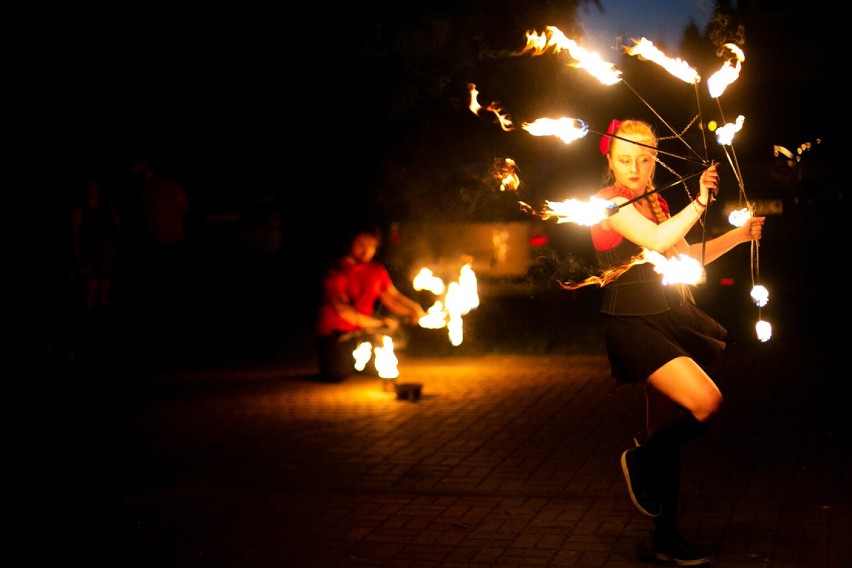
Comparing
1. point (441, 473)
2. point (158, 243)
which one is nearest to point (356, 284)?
point (441, 473)

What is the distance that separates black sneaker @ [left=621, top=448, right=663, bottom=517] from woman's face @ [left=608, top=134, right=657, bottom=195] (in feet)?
4.09

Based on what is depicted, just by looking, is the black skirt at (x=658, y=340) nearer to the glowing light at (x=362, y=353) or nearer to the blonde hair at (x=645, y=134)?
the blonde hair at (x=645, y=134)

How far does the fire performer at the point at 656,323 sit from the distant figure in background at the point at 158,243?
9.71 metres

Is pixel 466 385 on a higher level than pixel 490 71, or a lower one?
lower

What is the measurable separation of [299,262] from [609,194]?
1315 cm

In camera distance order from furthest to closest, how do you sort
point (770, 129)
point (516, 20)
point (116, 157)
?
point (116, 157) < point (516, 20) < point (770, 129)

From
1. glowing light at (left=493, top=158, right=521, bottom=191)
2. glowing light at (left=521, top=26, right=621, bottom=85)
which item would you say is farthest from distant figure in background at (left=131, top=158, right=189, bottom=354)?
glowing light at (left=521, top=26, right=621, bottom=85)

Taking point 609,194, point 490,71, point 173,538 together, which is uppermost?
point 490,71

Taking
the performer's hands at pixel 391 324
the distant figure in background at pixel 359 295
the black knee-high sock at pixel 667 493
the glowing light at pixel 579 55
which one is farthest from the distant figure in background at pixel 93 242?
the black knee-high sock at pixel 667 493

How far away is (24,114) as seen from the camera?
1980cm

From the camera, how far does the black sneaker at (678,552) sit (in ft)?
18.3

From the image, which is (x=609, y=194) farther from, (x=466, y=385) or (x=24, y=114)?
(x=24, y=114)

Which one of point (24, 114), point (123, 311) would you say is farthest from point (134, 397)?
point (24, 114)

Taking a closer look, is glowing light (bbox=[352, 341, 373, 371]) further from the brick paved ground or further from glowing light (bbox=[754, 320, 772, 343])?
glowing light (bbox=[754, 320, 772, 343])
